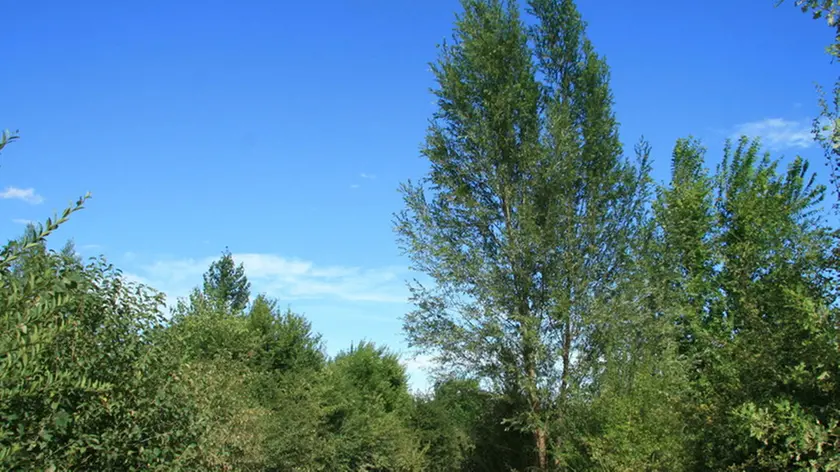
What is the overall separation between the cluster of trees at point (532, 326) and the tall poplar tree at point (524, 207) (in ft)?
0.20

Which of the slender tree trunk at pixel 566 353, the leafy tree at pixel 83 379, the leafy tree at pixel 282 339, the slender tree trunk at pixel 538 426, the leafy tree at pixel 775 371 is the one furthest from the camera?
the leafy tree at pixel 282 339

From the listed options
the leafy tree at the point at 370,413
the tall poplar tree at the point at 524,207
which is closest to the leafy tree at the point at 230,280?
the leafy tree at the point at 370,413

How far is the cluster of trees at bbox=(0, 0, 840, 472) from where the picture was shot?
5902 mm

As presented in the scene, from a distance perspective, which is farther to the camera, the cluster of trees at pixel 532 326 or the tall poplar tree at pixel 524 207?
the tall poplar tree at pixel 524 207

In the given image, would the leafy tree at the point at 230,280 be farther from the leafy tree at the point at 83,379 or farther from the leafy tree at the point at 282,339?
the leafy tree at the point at 83,379

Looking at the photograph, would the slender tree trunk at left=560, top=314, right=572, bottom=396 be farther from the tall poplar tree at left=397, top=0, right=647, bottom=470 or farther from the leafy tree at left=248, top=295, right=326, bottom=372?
the leafy tree at left=248, top=295, right=326, bottom=372

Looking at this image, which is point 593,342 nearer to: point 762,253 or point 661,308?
point 661,308

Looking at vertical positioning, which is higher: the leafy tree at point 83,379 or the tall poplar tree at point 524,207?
the tall poplar tree at point 524,207

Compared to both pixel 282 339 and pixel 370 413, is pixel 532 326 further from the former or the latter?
pixel 370 413

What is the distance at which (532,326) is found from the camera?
52.0 feet

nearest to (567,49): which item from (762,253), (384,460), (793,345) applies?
(762,253)

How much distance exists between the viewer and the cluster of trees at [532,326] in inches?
232

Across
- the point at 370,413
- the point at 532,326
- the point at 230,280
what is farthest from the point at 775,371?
the point at 230,280

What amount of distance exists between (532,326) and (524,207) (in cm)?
317
